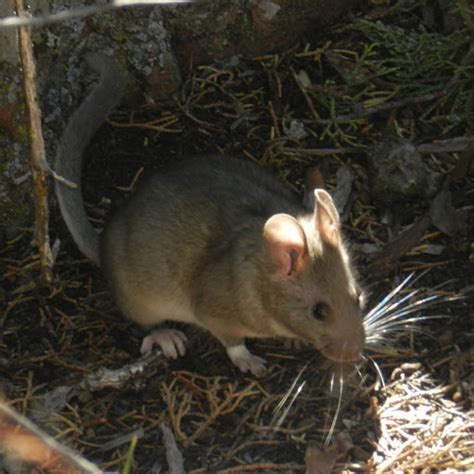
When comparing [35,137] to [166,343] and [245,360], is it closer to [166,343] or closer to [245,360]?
[166,343]

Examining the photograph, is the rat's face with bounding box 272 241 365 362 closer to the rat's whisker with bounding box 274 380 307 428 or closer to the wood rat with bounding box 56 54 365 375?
the wood rat with bounding box 56 54 365 375

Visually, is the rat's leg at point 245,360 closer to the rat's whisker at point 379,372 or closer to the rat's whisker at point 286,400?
the rat's whisker at point 286,400

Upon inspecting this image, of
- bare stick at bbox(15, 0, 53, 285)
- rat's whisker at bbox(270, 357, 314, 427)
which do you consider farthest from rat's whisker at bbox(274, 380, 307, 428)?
bare stick at bbox(15, 0, 53, 285)

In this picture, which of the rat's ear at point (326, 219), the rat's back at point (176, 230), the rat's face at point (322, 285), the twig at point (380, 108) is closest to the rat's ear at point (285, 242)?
the rat's face at point (322, 285)

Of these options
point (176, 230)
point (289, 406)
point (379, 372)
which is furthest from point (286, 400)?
point (176, 230)

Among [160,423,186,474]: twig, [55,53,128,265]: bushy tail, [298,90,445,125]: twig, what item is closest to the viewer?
[160,423,186,474]: twig

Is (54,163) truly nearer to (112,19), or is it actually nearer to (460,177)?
(112,19)

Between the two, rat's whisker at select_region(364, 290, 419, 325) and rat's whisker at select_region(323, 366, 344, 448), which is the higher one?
rat's whisker at select_region(364, 290, 419, 325)
